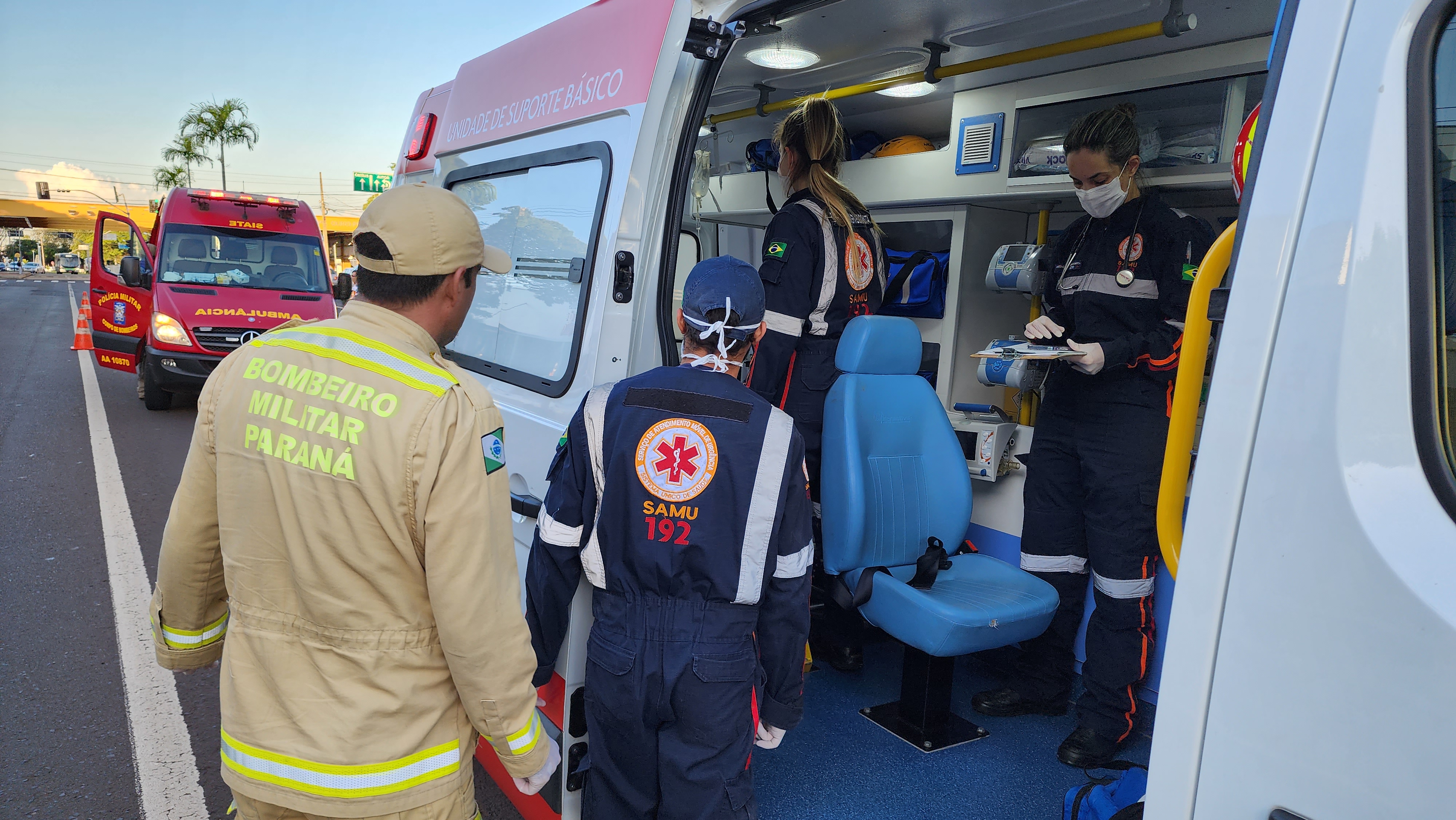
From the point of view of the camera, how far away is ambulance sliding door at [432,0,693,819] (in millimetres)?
2107

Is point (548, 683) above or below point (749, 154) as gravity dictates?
below

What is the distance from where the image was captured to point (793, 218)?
289cm

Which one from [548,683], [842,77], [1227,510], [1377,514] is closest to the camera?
[1377,514]

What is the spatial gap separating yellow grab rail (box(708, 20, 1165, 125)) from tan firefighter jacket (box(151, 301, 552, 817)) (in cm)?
266

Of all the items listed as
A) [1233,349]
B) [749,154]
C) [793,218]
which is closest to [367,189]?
[749,154]

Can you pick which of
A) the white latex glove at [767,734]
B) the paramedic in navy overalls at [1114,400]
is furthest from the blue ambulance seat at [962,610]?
the white latex glove at [767,734]

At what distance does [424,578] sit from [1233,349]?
3.87 feet

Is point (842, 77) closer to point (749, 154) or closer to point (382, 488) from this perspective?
point (749, 154)

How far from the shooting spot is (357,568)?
129cm

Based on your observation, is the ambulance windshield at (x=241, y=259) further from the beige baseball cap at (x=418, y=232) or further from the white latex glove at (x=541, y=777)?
the white latex glove at (x=541, y=777)

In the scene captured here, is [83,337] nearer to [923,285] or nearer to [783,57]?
[783,57]

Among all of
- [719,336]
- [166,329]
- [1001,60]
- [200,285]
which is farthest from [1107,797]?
[200,285]

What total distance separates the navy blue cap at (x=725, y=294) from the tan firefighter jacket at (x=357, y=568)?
22.7 inches

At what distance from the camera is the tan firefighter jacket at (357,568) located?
4.15 feet
